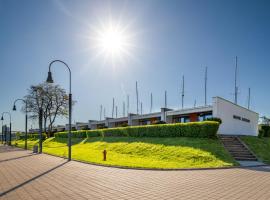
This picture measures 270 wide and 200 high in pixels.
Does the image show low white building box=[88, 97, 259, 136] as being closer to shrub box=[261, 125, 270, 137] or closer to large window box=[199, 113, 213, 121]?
large window box=[199, 113, 213, 121]

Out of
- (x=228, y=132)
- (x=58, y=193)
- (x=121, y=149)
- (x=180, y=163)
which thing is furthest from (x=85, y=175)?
Result: (x=228, y=132)

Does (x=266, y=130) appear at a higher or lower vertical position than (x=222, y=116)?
lower

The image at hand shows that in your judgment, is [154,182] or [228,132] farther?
[228,132]

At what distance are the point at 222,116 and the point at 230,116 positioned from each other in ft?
7.38

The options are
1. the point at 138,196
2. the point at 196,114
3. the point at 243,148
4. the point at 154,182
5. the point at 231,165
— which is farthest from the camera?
the point at 196,114

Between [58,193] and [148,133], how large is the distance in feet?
71.3

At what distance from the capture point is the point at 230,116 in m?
29.8

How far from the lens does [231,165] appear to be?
51.6 feet

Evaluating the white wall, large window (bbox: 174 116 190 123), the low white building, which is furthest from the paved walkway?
large window (bbox: 174 116 190 123)

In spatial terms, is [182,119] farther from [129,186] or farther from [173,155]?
[129,186]

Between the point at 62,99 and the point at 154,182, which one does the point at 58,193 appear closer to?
the point at 154,182

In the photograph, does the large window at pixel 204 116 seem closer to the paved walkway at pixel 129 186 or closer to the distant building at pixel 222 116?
the distant building at pixel 222 116

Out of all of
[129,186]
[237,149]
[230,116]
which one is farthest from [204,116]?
[129,186]

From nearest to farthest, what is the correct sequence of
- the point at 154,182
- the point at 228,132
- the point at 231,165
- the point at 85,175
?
the point at 154,182
the point at 85,175
the point at 231,165
the point at 228,132
